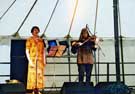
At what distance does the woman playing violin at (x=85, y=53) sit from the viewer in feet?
21.6

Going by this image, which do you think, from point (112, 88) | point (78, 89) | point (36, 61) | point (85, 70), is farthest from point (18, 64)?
point (112, 88)

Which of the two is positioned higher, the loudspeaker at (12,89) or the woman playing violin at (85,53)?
the woman playing violin at (85,53)

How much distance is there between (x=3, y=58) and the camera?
772cm

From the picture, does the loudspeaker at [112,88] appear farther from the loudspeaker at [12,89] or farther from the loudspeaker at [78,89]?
the loudspeaker at [12,89]

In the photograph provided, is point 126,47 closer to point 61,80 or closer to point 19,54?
point 61,80

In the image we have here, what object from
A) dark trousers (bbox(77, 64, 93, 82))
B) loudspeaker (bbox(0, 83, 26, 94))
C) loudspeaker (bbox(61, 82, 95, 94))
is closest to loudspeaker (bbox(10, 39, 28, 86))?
loudspeaker (bbox(0, 83, 26, 94))

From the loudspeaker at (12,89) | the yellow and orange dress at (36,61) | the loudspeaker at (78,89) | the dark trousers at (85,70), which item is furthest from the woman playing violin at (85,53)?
the loudspeaker at (12,89)

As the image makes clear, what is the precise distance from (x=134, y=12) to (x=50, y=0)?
140 cm

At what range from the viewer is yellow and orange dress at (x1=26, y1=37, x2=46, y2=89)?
646 centimetres

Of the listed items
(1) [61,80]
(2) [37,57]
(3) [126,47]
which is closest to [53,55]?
(2) [37,57]

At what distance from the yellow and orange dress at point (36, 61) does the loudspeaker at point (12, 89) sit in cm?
19

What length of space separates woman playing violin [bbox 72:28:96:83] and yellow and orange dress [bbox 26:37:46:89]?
0.49 metres

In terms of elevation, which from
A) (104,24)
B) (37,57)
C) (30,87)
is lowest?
(30,87)

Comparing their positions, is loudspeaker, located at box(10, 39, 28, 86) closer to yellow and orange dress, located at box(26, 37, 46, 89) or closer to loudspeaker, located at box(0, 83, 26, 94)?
yellow and orange dress, located at box(26, 37, 46, 89)
